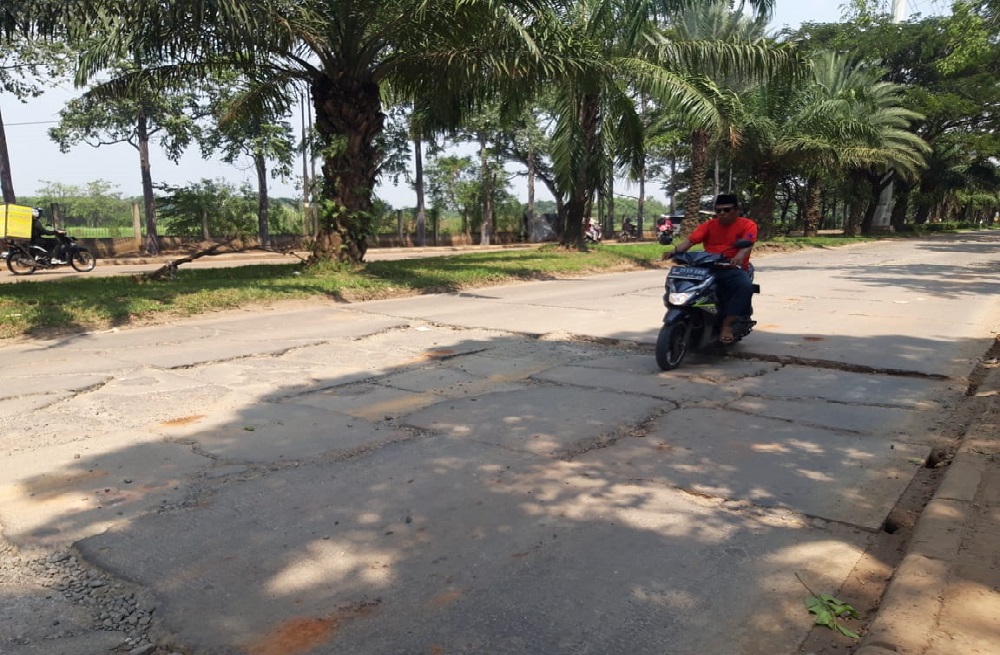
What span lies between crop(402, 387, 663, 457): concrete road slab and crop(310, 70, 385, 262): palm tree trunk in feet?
26.9

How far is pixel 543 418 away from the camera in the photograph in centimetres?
530

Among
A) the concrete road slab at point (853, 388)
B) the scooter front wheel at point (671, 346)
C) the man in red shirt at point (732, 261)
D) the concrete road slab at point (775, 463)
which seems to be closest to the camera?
the concrete road slab at point (775, 463)

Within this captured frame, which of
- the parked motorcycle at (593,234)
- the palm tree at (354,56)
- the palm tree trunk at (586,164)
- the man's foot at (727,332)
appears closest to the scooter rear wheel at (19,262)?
the palm tree at (354,56)

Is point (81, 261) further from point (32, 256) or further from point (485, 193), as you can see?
point (485, 193)

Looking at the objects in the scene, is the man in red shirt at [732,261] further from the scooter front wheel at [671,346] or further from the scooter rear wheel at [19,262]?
the scooter rear wheel at [19,262]

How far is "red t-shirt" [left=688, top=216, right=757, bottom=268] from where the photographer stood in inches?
287

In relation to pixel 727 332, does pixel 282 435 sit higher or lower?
lower

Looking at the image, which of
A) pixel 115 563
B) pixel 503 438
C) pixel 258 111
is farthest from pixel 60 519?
pixel 258 111

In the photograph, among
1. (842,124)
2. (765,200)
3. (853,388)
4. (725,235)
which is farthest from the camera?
(765,200)

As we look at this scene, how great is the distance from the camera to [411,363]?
23.5 ft

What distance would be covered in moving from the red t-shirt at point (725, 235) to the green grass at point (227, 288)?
5.86m

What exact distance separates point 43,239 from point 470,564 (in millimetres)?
17838

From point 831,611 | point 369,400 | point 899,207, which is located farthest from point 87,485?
point 899,207

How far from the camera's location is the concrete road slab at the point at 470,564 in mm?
2666
